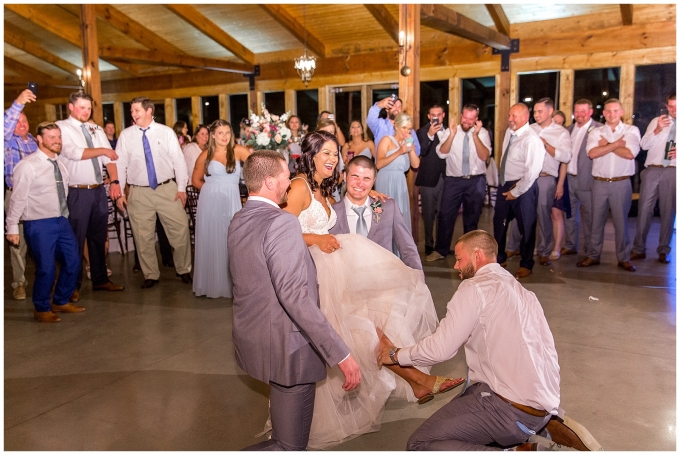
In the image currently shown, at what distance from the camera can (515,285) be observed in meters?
2.16

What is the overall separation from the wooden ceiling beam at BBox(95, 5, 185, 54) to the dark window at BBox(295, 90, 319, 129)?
9.81ft

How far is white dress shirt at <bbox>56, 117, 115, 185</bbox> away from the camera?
4.88 meters

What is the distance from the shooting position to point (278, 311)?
2.03 metres

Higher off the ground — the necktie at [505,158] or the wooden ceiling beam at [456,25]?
the wooden ceiling beam at [456,25]

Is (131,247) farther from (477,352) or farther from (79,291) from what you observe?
(477,352)

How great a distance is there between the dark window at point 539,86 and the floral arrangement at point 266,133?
710 cm

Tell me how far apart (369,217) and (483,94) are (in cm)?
906

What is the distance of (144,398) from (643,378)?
2.90 meters

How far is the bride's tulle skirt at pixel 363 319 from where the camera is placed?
255 cm

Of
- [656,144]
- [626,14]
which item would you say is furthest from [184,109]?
[656,144]

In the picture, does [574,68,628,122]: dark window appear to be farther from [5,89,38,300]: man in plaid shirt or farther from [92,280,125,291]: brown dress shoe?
[5,89,38,300]: man in plaid shirt

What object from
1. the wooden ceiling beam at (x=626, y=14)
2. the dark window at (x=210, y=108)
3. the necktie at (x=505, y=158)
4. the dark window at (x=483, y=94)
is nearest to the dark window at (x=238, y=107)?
the dark window at (x=210, y=108)

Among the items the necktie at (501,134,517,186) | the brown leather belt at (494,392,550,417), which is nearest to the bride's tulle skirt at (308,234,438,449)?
the brown leather belt at (494,392,550,417)

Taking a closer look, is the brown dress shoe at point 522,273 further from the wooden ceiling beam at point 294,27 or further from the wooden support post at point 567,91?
the wooden ceiling beam at point 294,27
